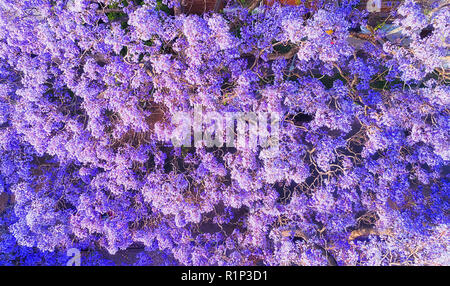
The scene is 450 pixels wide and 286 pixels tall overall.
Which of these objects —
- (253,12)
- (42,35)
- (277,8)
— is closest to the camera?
(42,35)

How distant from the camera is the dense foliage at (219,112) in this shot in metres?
5.84

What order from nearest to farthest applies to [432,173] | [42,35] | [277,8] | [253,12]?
[42,35] < [277,8] < [432,173] < [253,12]

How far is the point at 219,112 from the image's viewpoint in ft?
20.4

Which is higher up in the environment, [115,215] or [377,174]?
[377,174]

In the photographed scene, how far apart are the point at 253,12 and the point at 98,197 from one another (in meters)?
6.96

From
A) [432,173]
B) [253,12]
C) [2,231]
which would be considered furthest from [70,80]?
[432,173]

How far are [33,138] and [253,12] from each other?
23.1 ft

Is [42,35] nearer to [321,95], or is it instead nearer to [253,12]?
[253,12]

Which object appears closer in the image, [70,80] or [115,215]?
[70,80]

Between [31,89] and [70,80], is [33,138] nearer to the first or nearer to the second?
[31,89]

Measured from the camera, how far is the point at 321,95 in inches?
244

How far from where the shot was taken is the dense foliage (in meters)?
5.84
